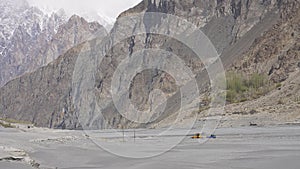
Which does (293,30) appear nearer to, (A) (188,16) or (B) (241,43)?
(B) (241,43)

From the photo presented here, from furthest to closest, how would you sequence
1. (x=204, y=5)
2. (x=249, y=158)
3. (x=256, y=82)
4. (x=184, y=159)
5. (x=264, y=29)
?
(x=204, y=5), (x=264, y=29), (x=256, y=82), (x=184, y=159), (x=249, y=158)

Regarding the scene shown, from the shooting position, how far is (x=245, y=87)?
99.9 m

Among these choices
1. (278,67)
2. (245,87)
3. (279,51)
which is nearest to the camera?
(278,67)

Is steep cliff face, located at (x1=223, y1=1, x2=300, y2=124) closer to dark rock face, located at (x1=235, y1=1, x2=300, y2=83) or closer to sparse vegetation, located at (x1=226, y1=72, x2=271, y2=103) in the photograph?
dark rock face, located at (x1=235, y1=1, x2=300, y2=83)

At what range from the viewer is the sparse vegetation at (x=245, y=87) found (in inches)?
3541

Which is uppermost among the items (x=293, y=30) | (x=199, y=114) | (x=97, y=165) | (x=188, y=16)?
(x=188, y=16)

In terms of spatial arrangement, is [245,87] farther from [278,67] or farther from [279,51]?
[279,51]

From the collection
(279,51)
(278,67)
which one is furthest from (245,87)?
(279,51)

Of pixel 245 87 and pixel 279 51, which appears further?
pixel 279 51

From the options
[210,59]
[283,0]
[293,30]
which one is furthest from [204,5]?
[293,30]

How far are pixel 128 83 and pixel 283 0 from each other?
74.1m

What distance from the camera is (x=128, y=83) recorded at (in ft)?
591

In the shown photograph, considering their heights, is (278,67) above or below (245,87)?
above

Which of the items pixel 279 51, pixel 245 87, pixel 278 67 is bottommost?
pixel 245 87
